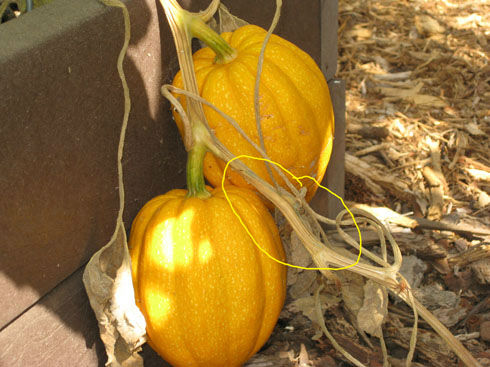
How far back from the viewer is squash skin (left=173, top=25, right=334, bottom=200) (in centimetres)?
202

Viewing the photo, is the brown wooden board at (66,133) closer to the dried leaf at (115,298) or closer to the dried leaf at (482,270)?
the dried leaf at (115,298)

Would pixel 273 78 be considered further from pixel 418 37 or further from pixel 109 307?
pixel 418 37

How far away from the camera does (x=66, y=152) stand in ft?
5.61

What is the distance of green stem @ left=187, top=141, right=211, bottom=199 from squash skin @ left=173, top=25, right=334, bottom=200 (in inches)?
4.1

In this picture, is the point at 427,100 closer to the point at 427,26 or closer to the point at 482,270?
the point at 427,26

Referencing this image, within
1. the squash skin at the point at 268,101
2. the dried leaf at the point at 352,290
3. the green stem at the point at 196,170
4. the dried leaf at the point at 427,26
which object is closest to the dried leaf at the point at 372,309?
the dried leaf at the point at 352,290

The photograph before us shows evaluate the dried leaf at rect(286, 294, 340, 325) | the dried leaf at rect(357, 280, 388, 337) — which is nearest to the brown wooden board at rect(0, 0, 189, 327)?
the dried leaf at rect(286, 294, 340, 325)

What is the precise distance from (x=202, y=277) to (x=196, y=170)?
0.35 metres

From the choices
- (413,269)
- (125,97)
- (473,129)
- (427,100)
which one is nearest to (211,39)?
(125,97)

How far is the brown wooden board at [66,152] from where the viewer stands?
5.15 ft

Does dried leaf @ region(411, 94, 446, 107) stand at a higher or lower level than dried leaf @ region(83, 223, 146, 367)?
lower

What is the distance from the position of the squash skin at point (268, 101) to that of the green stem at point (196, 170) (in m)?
0.10

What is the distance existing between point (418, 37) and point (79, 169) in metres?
3.63

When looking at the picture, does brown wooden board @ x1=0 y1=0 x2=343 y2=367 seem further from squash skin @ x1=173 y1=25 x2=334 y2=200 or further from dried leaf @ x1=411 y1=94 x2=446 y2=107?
dried leaf @ x1=411 y1=94 x2=446 y2=107
